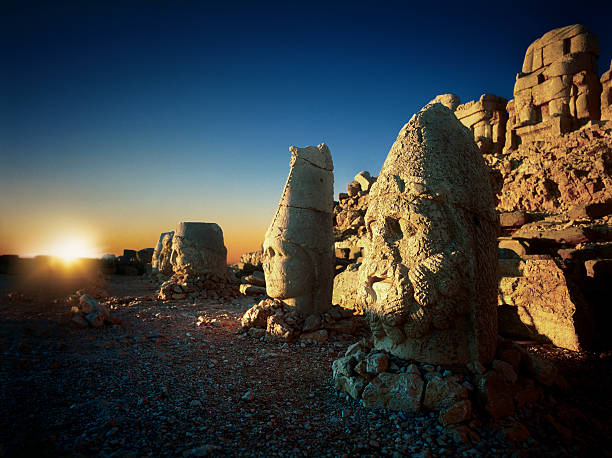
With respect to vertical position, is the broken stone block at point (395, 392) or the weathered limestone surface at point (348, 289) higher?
the weathered limestone surface at point (348, 289)

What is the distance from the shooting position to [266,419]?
256 centimetres

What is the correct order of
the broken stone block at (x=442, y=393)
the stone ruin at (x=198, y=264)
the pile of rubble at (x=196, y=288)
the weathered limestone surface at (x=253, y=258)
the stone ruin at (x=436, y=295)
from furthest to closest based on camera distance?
the weathered limestone surface at (x=253, y=258) → the stone ruin at (x=198, y=264) → the pile of rubble at (x=196, y=288) → the stone ruin at (x=436, y=295) → the broken stone block at (x=442, y=393)

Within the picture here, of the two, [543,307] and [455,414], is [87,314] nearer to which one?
[455,414]

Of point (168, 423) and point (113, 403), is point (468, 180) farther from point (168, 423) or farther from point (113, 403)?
point (113, 403)

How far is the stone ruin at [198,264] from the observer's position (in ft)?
28.9

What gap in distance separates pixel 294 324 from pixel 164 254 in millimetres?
7884

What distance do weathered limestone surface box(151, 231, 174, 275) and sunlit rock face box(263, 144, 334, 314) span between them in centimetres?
658

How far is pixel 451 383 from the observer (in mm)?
2510

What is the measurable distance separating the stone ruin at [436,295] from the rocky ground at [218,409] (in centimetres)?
20

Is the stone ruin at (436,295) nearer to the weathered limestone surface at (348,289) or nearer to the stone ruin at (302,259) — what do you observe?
the stone ruin at (302,259)

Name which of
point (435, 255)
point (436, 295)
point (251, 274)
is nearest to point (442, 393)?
point (436, 295)

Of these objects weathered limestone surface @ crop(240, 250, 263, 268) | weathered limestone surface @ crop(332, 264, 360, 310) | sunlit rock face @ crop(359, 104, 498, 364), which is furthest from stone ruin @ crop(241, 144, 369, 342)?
weathered limestone surface @ crop(240, 250, 263, 268)

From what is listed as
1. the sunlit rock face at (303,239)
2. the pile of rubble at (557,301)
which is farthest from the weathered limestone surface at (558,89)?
the sunlit rock face at (303,239)

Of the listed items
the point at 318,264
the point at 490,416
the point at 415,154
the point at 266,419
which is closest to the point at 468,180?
the point at 415,154
